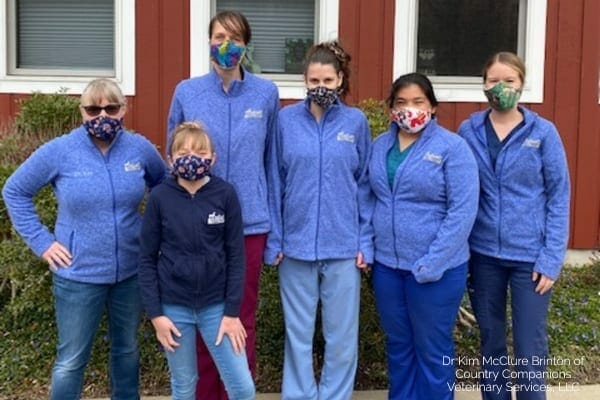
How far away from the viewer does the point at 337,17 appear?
23.3 feet

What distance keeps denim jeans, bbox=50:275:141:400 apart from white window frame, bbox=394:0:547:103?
14.8 ft

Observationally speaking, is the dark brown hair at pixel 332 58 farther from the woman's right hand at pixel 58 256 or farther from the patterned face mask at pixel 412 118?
the woman's right hand at pixel 58 256

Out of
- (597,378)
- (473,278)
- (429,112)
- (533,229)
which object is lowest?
(597,378)

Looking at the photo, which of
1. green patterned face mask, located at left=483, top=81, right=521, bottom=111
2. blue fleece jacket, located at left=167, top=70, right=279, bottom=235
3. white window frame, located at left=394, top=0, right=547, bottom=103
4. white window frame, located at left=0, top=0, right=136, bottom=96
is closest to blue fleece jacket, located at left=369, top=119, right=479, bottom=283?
green patterned face mask, located at left=483, top=81, right=521, bottom=111

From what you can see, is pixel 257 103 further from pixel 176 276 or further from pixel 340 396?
pixel 340 396

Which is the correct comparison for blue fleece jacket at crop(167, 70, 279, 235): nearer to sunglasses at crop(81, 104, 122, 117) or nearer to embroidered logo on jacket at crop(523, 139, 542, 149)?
sunglasses at crop(81, 104, 122, 117)

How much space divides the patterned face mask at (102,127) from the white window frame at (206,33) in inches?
147

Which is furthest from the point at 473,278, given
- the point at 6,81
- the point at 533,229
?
the point at 6,81

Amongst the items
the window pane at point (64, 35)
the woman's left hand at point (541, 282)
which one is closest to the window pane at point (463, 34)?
the window pane at point (64, 35)

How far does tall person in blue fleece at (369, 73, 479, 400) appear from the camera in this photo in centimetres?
344

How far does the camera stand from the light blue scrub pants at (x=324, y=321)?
371cm

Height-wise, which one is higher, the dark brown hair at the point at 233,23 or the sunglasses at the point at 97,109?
the dark brown hair at the point at 233,23

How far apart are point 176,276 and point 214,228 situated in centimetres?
27

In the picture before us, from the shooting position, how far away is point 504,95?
348cm
